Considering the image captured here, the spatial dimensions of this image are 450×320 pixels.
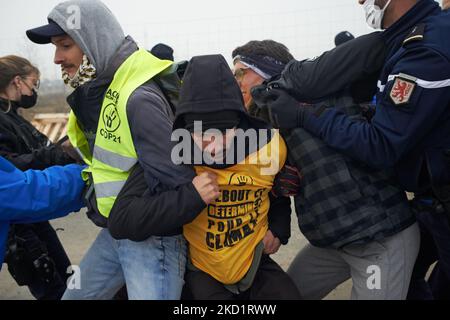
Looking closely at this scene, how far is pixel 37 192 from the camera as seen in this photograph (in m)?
1.82

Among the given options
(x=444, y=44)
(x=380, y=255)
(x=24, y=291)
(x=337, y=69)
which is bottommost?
(x=24, y=291)

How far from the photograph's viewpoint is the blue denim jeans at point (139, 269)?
5.75 feet

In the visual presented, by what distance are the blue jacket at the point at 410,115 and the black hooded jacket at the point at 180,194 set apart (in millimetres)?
384

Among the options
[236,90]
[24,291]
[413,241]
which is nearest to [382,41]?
[236,90]

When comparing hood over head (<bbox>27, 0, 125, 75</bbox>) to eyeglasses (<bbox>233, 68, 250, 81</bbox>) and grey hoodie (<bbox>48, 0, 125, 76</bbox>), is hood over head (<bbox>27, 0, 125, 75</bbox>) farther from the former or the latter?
eyeglasses (<bbox>233, 68, 250, 81</bbox>)

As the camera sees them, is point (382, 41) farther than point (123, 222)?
Yes

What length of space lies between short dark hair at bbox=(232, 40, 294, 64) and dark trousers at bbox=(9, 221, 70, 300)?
1.88 meters

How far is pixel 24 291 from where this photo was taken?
11.4ft

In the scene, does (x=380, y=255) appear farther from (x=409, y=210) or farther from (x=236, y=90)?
(x=236, y=90)

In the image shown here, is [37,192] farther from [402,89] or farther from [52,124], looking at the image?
[52,124]

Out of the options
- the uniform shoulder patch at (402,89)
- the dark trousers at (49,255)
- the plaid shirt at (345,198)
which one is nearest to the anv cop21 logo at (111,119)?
the plaid shirt at (345,198)

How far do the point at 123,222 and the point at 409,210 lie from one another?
119 cm

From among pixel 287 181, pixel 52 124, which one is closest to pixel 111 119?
pixel 287 181

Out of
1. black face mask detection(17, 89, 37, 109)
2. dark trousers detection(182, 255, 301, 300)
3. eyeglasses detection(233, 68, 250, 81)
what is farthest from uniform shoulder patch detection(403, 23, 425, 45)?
black face mask detection(17, 89, 37, 109)
